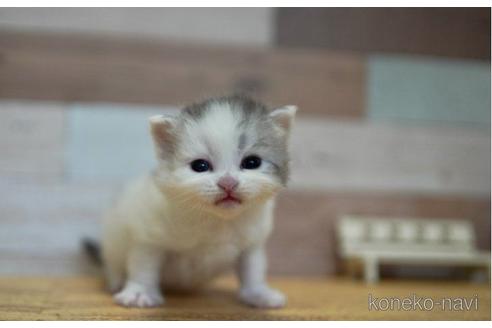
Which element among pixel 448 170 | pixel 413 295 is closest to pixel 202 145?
pixel 413 295

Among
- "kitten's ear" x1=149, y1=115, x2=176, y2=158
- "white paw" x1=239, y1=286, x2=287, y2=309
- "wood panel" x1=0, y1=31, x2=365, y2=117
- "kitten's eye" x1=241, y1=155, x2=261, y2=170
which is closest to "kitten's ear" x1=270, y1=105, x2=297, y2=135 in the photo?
"kitten's eye" x1=241, y1=155, x2=261, y2=170

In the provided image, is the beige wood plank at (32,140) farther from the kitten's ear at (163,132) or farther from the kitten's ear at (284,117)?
the kitten's ear at (284,117)

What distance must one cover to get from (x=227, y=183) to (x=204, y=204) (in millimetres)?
79

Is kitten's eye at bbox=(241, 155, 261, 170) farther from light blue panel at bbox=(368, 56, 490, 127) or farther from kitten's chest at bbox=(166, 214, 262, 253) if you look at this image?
light blue panel at bbox=(368, 56, 490, 127)

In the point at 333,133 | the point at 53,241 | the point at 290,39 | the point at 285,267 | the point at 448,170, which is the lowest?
the point at 285,267

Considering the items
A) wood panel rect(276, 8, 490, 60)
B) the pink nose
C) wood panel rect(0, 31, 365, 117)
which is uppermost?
wood panel rect(276, 8, 490, 60)

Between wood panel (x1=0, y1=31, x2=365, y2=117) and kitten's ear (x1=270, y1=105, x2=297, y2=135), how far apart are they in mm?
639

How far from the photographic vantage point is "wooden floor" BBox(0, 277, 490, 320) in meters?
1.13

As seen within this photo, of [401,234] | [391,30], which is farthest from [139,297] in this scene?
[391,30]

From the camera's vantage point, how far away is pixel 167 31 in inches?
73.5

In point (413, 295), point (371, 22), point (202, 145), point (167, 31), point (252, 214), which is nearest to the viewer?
point (202, 145)

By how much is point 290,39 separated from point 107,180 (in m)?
0.77

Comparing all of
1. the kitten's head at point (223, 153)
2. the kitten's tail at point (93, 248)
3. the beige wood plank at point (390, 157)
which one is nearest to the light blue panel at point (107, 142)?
the kitten's tail at point (93, 248)
